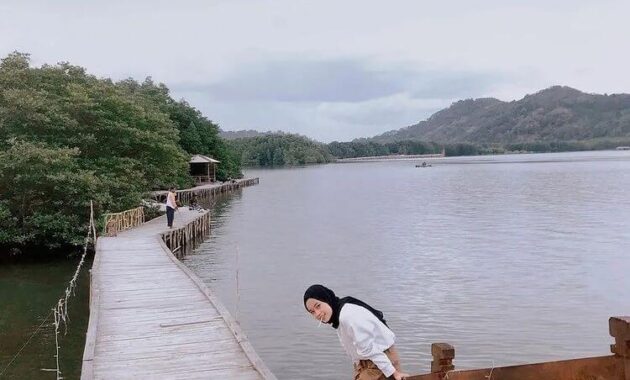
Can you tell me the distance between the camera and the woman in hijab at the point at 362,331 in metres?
4.59

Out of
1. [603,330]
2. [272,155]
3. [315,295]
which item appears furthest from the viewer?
[272,155]

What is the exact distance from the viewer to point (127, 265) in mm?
16156

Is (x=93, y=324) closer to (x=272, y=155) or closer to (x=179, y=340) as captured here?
(x=179, y=340)

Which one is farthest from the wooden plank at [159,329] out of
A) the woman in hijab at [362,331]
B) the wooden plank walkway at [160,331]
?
the woman in hijab at [362,331]

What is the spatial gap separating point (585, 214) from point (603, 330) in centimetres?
2477

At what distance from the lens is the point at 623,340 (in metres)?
4.04

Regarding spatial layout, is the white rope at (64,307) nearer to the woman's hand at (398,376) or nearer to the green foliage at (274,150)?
the woman's hand at (398,376)

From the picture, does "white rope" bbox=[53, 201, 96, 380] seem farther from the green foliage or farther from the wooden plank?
the green foliage

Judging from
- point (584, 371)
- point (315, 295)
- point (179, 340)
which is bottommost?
point (179, 340)

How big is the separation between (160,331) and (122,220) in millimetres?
14970

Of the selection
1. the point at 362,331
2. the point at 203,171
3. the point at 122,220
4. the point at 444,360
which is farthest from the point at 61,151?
the point at 203,171

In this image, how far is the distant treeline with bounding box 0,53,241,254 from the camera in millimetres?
21656

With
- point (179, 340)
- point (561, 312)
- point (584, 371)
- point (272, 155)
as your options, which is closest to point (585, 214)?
point (561, 312)

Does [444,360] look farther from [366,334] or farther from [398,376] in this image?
[366,334]
